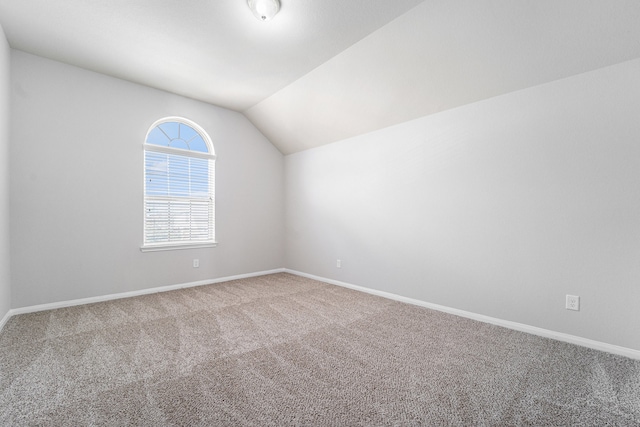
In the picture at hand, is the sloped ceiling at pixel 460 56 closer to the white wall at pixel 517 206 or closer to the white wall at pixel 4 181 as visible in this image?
the white wall at pixel 517 206

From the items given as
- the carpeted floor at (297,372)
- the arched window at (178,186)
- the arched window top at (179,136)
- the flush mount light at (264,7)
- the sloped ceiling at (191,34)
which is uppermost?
the sloped ceiling at (191,34)

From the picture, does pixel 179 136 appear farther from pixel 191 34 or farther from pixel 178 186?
pixel 191 34

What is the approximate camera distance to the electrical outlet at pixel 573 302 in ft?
7.69

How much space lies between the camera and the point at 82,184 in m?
3.36

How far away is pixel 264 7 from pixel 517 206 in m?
2.80

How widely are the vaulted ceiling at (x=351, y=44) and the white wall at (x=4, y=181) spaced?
11.6 inches

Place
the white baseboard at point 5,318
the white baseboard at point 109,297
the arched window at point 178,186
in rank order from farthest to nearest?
the arched window at point 178,186 → the white baseboard at point 109,297 → the white baseboard at point 5,318

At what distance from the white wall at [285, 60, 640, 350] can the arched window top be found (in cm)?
226

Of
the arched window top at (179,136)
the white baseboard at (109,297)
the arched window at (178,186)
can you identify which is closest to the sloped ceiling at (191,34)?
the arched window top at (179,136)

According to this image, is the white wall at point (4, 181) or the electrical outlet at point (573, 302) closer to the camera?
the electrical outlet at point (573, 302)

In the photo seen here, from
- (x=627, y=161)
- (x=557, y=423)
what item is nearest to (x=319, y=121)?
(x=627, y=161)

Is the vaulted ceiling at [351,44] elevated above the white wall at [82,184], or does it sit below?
above

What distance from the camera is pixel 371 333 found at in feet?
8.41

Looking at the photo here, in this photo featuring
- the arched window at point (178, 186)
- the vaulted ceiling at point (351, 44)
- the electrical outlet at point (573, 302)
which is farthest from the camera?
the arched window at point (178, 186)
